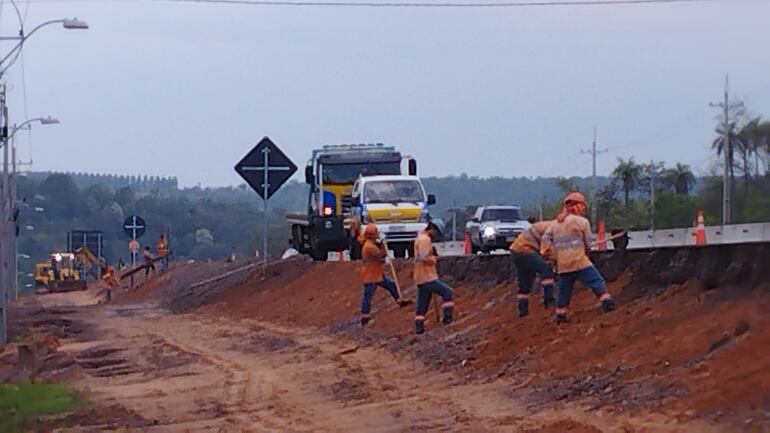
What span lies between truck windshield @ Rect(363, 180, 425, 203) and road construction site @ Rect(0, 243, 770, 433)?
9.38 m

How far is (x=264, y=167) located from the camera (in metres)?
31.1

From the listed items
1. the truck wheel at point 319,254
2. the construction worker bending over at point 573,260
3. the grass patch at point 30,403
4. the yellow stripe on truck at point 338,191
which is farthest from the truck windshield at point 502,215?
the grass patch at point 30,403

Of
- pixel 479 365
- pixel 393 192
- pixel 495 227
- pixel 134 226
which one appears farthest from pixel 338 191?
pixel 479 365

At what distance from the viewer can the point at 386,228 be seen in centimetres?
3619

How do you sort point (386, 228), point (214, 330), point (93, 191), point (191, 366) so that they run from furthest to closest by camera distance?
point (93, 191) < point (386, 228) < point (214, 330) < point (191, 366)

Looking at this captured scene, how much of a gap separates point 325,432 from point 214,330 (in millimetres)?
13762

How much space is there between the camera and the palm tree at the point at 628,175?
294ft

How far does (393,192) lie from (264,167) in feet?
21.7

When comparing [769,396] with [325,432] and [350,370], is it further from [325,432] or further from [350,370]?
[350,370]

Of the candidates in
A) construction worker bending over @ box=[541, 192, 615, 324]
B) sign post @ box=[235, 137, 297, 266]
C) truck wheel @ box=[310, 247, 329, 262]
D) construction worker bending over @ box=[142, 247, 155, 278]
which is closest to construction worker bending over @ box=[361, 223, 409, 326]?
construction worker bending over @ box=[541, 192, 615, 324]

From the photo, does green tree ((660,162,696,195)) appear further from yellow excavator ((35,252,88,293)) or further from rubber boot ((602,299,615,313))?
rubber boot ((602,299,615,313))

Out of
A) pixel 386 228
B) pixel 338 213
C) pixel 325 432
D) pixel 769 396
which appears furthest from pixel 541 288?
pixel 338 213

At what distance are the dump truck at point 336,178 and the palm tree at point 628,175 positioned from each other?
50323 millimetres

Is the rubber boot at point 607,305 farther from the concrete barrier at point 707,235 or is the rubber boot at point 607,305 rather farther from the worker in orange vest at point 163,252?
the worker in orange vest at point 163,252
